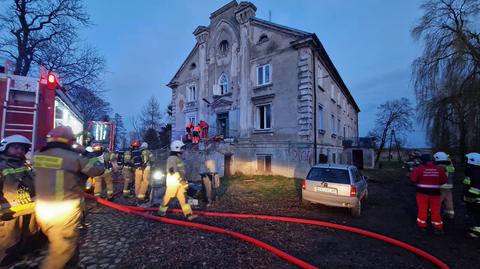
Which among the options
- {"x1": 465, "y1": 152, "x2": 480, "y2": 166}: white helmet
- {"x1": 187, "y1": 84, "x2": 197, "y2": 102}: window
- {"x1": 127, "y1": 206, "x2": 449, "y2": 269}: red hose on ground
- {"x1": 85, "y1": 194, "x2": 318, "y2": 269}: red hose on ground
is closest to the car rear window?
{"x1": 127, "y1": 206, "x2": 449, "y2": 269}: red hose on ground

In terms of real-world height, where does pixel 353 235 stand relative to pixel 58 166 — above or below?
below

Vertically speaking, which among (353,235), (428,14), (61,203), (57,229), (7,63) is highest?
(428,14)

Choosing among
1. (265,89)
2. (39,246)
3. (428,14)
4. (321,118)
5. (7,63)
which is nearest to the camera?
(39,246)

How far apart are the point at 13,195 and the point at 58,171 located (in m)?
1.34

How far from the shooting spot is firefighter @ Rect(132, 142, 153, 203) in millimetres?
8023

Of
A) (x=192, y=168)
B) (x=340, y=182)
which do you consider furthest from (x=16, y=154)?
(x=192, y=168)

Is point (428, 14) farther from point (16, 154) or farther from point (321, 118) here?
point (16, 154)

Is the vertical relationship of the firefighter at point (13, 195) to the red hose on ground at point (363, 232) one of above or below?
above

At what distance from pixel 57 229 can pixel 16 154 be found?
65.6 inches

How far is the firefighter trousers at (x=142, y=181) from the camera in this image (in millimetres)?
7996

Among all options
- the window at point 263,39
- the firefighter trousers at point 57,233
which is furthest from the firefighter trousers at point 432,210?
the window at point 263,39

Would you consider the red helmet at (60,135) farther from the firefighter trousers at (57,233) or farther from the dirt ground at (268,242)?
the dirt ground at (268,242)

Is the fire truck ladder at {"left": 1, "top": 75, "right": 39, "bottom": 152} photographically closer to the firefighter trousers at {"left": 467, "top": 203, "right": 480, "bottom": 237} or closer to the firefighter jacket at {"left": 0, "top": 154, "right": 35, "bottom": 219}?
the firefighter jacket at {"left": 0, "top": 154, "right": 35, "bottom": 219}

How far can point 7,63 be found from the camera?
4.68 meters
